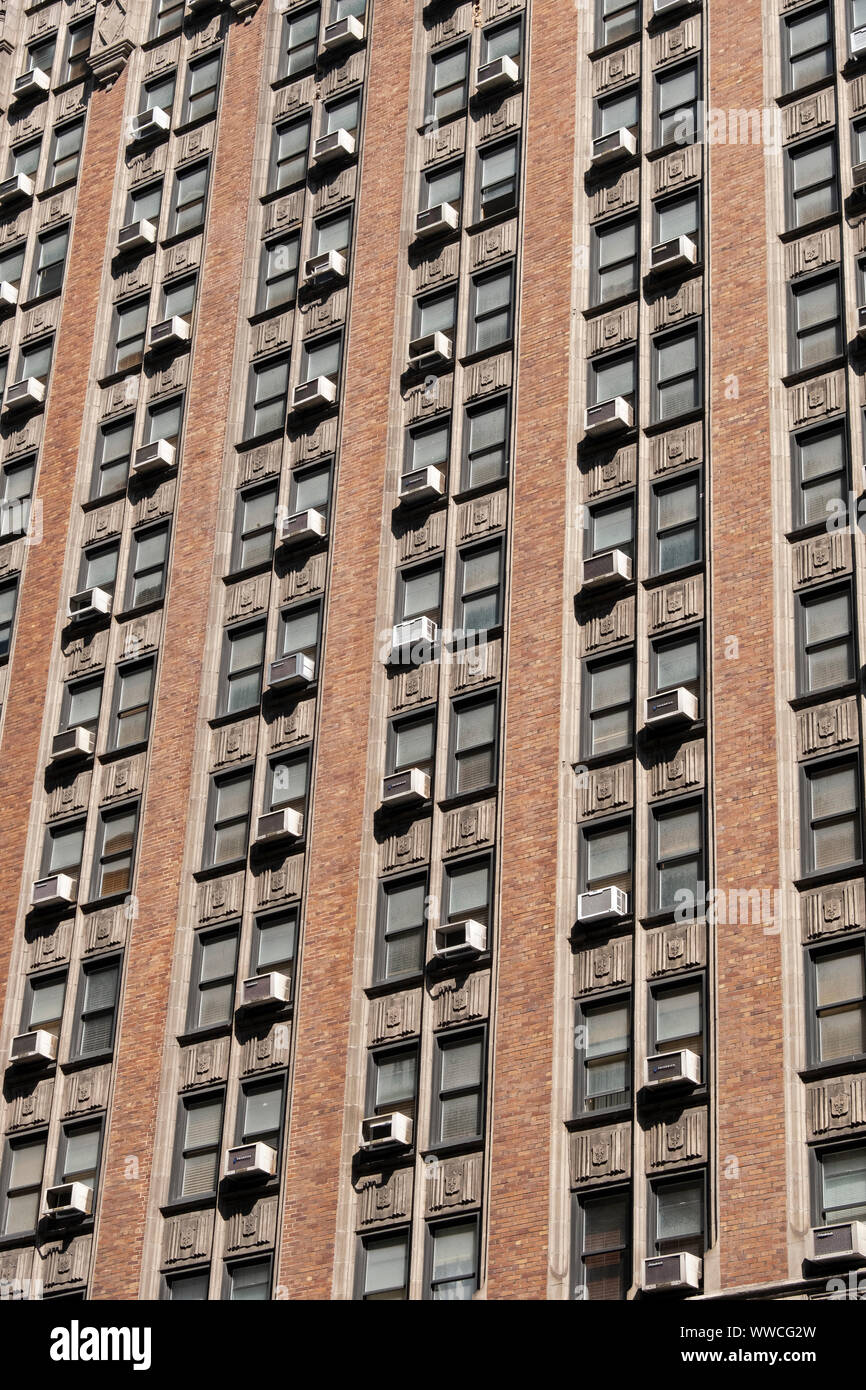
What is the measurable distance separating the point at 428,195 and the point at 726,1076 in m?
24.4

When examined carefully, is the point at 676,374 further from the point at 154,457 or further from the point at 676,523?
the point at 154,457

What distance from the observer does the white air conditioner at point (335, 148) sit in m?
54.3

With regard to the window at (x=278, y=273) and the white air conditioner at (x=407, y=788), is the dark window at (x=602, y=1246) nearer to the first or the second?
the white air conditioner at (x=407, y=788)

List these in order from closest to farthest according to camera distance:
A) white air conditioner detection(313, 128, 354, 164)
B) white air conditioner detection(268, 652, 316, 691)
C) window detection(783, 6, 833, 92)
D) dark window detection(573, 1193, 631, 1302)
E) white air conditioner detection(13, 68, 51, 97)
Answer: dark window detection(573, 1193, 631, 1302), white air conditioner detection(268, 652, 316, 691), window detection(783, 6, 833, 92), white air conditioner detection(313, 128, 354, 164), white air conditioner detection(13, 68, 51, 97)

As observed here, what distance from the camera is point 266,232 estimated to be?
55250mm

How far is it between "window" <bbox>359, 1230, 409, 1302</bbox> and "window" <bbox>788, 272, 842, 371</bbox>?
18222mm

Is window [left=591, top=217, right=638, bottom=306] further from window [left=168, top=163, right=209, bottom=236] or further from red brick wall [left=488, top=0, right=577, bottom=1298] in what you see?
window [left=168, top=163, right=209, bottom=236]

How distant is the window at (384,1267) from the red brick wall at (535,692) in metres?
2.12

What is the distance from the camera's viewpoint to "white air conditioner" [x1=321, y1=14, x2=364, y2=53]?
5638 cm

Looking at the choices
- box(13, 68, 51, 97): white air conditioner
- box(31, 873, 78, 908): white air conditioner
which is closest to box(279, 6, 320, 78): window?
box(13, 68, 51, 97): white air conditioner
